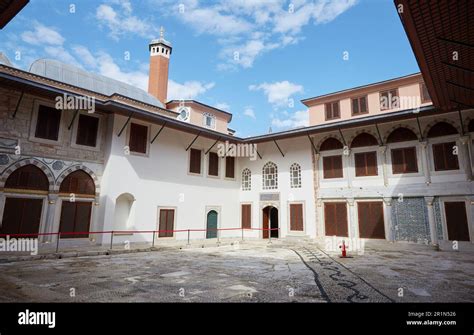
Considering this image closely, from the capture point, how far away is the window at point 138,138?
14.2m

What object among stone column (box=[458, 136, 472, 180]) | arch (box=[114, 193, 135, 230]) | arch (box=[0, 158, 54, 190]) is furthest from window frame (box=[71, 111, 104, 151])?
stone column (box=[458, 136, 472, 180])

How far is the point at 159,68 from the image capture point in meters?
23.2

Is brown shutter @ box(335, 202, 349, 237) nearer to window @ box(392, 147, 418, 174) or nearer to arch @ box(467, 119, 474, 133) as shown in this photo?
window @ box(392, 147, 418, 174)

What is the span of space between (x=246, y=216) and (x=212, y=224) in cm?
255

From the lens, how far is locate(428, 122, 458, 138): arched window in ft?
43.6

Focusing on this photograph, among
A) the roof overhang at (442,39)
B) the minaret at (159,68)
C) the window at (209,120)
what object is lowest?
the roof overhang at (442,39)

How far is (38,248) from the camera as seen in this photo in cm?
1112

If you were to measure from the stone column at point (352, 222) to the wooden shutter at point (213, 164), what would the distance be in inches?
313

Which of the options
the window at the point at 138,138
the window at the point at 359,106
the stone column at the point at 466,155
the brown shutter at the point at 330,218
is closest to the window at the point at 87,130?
the window at the point at 138,138

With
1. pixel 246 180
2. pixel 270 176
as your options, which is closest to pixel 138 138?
pixel 246 180

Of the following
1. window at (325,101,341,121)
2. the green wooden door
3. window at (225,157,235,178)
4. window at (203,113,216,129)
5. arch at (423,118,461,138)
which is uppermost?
window at (203,113,216,129)

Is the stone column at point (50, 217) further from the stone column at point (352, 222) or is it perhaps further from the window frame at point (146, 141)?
the stone column at point (352, 222)

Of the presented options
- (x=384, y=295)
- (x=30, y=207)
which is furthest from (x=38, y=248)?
(x=384, y=295)

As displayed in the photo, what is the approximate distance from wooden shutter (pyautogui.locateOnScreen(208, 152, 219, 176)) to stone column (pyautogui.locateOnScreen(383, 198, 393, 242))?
9.63m
